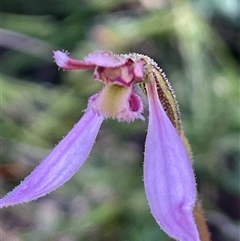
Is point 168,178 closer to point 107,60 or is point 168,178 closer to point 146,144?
point 146,144

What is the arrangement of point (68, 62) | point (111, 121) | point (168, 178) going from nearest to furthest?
point (168, 178), point (68, 62), point (111, 121)

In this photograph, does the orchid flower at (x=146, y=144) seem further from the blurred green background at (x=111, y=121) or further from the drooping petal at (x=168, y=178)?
the blurred green background at (x=111, y=121)

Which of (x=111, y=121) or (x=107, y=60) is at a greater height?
(x=111, y=121)

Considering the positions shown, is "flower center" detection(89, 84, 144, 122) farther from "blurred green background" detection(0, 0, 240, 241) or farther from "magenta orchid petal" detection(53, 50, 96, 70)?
"blurred green background" detection(0, 0, 240, 241)

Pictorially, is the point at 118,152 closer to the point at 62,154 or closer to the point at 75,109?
the point at 75,109

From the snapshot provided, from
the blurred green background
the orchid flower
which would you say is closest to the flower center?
the orchid flower

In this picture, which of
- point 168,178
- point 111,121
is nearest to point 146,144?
point 168,178

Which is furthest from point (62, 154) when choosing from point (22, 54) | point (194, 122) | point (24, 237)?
point (22, 54)
